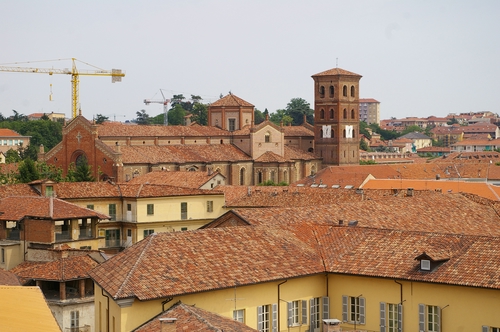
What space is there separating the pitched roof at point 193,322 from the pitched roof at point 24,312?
3.10 meters

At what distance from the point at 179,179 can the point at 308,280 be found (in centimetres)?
4421

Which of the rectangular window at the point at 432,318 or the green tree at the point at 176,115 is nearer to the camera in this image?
the rectangular window at the point at 432,318

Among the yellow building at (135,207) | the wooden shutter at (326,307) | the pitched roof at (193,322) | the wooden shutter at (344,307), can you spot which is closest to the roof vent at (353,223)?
the wooden shutter at (326,307)

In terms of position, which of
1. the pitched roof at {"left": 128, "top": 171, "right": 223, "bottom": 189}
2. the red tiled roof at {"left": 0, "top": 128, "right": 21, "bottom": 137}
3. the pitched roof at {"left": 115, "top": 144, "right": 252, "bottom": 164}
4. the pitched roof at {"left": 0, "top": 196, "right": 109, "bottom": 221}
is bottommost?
the pitched roof at {"left": 0, "top": 196, "right": 109, "bottom": 221}

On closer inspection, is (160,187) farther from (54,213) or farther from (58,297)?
(58,297)

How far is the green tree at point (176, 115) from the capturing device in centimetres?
18977

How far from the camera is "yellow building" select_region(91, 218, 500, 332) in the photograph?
Result: 26.5 m

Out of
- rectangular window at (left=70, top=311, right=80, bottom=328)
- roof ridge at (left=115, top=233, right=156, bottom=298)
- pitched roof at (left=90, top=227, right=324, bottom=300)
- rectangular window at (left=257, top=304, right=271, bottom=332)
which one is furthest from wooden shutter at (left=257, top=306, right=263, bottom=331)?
rectangular window at (left=70, top=311, right=80, bottom=328)

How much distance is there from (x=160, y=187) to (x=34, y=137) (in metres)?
93.5

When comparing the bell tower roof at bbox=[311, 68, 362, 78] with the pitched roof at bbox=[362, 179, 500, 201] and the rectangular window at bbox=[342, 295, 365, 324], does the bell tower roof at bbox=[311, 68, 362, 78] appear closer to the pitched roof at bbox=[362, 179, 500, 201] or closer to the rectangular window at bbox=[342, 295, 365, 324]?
the pitched roof at bbox=[362, 179, 500, 201]

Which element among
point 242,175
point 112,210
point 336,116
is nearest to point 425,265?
point 112,210

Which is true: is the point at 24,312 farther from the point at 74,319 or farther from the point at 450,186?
the point at 450,186

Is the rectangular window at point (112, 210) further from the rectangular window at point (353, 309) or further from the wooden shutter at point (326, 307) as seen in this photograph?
the rectangular window at point (353, 309)

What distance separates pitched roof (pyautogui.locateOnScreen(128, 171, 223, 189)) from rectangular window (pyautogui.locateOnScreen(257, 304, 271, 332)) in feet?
142
